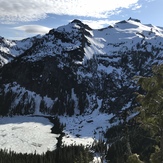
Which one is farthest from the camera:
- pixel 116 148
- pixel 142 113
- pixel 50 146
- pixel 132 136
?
pixel 50 146

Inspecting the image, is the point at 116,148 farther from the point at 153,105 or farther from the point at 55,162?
the point at 153,105

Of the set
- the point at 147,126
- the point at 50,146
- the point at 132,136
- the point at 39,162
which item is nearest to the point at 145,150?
the point at 132,136

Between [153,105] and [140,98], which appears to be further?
[140,98]

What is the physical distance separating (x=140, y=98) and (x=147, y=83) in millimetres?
1877

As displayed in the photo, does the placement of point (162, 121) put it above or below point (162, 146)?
above

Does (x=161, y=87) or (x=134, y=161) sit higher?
(x=161, y=87)

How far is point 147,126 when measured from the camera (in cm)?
2209

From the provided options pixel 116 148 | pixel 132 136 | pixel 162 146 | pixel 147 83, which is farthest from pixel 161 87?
A: pixel 132 136

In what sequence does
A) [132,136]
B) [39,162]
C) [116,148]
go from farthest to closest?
1. [132,136]
2. [116,148]
3. [39,162]

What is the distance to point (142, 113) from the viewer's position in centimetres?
2153

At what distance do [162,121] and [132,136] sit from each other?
163 meters

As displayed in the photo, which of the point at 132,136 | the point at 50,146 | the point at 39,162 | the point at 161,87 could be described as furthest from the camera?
the point at 50,146

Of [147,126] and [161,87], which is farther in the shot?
[147,126]

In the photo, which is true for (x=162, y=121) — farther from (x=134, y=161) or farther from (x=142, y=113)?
(x=134, y=161)
